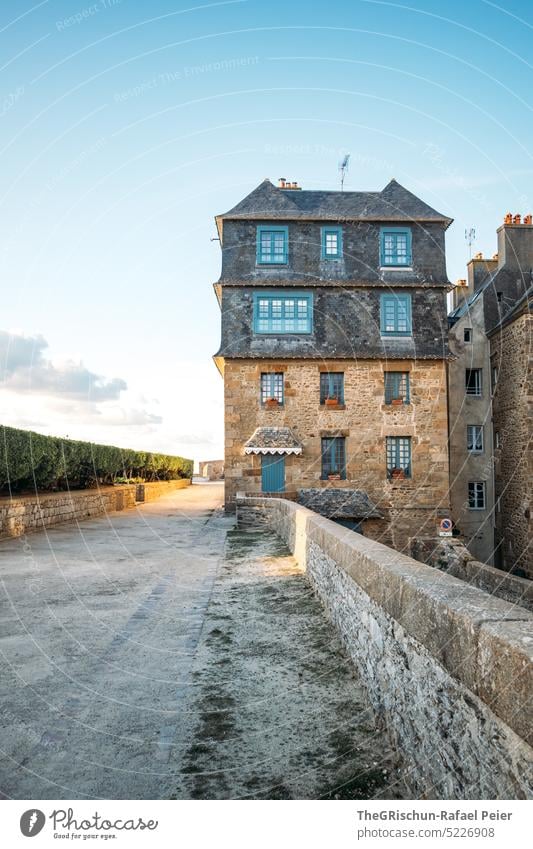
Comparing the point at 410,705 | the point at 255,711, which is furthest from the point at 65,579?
the point at 410,705

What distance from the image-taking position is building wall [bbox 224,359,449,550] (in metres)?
21.9

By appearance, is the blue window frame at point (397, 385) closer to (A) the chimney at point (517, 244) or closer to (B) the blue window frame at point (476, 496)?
(B) the blue window frame at point (476, 496)

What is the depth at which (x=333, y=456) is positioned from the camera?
22.3m

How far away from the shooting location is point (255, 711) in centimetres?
424

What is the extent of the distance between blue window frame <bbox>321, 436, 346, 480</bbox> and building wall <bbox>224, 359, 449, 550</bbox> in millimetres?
233

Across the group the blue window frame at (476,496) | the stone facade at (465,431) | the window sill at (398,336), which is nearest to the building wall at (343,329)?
the window sill at (398,336)

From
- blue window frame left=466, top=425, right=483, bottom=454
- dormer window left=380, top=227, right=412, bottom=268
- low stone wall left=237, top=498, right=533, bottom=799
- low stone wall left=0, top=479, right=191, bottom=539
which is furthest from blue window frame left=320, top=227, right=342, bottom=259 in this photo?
low stone wall left=237, top=498, right=533, bottom=799

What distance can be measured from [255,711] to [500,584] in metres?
16.2

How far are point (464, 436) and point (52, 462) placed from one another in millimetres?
18191

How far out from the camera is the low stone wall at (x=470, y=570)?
17.3m

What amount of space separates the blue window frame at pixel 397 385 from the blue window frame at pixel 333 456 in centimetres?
279

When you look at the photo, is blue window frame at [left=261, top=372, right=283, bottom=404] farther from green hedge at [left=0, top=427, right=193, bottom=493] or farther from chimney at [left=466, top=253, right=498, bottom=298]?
chimney at [left=466, top=253, right=498, bottom=298]

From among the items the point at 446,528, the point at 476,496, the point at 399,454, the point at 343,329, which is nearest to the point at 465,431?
the point at 476,496

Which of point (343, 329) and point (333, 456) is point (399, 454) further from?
point (343, 329)
